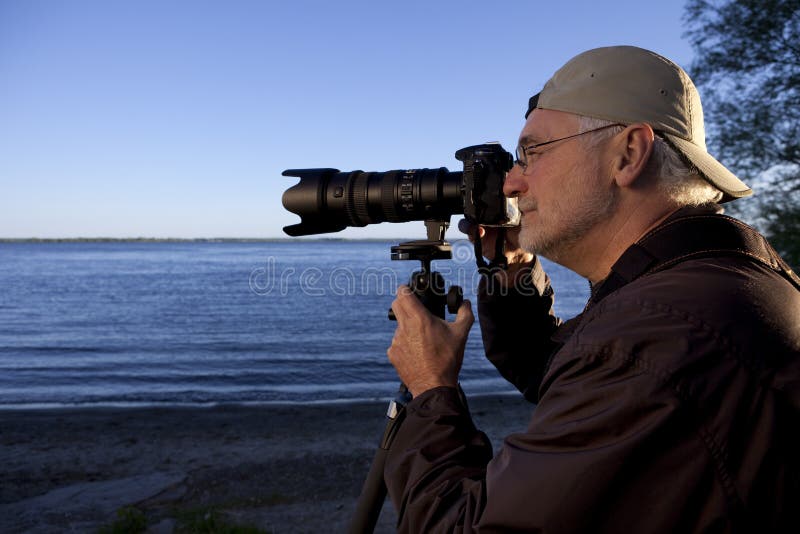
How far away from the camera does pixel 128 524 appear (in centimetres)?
383

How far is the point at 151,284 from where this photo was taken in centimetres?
4006

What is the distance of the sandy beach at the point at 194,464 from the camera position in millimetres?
4277

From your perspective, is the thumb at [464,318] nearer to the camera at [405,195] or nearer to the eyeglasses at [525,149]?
the camera at [405,195]

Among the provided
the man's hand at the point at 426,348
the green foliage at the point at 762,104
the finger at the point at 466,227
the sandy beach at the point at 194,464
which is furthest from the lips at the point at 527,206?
the green foliage at the point at 762,104

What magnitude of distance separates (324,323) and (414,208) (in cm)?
1919

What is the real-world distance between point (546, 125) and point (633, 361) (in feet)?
2.67

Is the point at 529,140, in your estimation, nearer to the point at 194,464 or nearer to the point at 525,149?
the point at 525,149

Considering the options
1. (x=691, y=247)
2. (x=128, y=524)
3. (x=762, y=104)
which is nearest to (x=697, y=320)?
(x=691, y=247)

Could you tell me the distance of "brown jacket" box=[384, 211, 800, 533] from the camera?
0.95m

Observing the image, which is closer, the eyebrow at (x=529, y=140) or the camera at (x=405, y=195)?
the eyebrow at (x=529, y=140)

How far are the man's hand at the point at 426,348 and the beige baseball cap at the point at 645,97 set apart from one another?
0.67 m

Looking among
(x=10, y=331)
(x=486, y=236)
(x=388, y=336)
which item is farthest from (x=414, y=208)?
(x=10, y=331)

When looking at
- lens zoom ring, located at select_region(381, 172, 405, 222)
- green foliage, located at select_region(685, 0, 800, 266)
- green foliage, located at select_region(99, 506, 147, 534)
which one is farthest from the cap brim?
green foliage, located at select_region(685, 0, 800, 266)

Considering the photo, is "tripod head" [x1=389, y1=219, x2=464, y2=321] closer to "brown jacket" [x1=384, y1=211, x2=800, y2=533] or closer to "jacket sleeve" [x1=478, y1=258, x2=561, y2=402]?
"jacket sleeve" [x1=478, y1=258, x2=561, y2=402]
